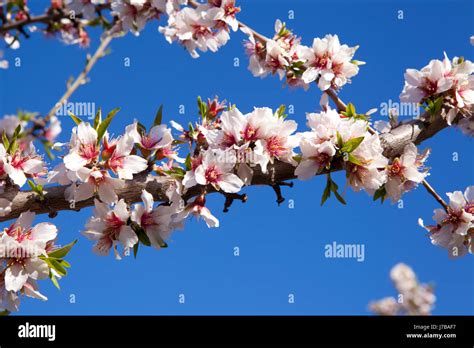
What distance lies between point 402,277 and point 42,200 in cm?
899

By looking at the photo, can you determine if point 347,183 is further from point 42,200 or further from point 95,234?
point 42,200

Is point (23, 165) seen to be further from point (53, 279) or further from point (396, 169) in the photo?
point (396, 169)

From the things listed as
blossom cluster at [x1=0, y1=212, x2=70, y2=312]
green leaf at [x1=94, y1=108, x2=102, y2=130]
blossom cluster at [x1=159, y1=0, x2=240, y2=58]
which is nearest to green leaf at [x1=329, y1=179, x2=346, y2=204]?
green leaf at [x1=94, y1=108, x2=102, y2=130]

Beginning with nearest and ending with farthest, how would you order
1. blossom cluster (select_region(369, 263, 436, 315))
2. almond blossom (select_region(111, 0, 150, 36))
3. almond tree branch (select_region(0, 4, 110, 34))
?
1. almond blossom (select_region(111, 0, 150, 36))
2. almond tree branch (select_region(0, 4, 110, 34))
3. blossom cluster (select_region(369, 263, 436, 315))

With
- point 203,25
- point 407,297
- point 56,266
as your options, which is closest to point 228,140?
point 56,266

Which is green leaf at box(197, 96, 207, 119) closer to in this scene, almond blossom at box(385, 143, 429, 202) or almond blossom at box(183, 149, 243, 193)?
almond blossom at box(183, 149, 243, 193)

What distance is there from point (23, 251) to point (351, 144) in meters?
1.29

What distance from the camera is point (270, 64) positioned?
318 centimetres

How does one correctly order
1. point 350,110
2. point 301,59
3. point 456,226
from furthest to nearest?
point 301,59
point 456,226
point 350,110

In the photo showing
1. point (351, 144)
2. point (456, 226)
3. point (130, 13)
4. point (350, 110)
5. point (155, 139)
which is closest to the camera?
point (351, 144)

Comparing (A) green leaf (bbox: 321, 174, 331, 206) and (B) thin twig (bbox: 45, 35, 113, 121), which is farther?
(B) thin twig (bbox: 45, 35, 113, 121)

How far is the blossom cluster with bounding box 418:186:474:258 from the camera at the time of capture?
8.28ft

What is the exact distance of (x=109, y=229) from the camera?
2.17 m

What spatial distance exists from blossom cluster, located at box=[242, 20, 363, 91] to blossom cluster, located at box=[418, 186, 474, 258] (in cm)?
79
